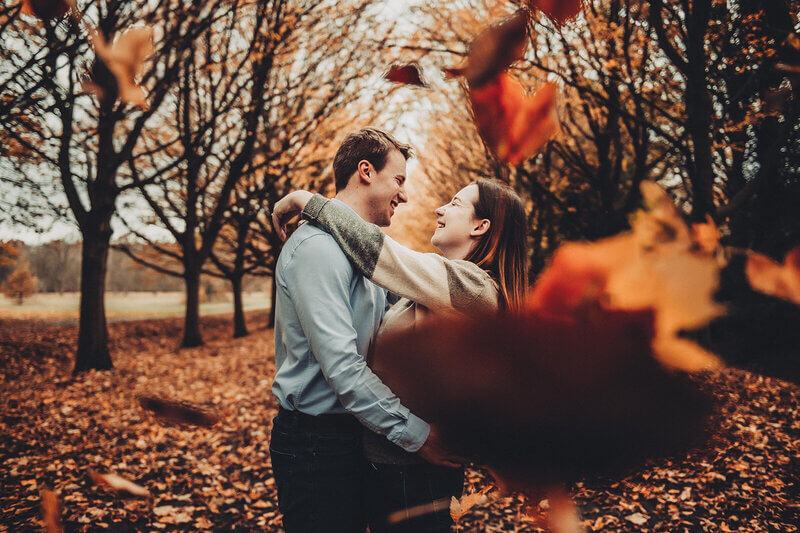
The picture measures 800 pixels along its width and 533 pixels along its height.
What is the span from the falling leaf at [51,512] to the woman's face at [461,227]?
3750 mm

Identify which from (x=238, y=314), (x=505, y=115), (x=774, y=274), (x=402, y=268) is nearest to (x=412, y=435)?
(x=402, y=268)

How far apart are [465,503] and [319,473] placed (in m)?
2.37

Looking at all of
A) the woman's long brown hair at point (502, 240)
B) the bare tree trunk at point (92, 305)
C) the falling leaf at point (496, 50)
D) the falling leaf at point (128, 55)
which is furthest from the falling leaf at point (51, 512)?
the bare tree trunk at point (92, 305)

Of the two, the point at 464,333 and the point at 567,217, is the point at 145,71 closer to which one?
the point at 464,333

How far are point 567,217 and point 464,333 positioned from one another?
8.41m

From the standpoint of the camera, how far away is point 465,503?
3375 mm

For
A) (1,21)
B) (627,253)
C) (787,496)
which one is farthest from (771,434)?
(1,21)

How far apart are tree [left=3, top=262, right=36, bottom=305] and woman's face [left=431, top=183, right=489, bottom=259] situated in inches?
1084

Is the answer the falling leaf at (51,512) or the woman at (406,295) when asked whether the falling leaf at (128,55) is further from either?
the woman at (406,295)

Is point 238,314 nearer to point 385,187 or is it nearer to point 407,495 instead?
point 385,187

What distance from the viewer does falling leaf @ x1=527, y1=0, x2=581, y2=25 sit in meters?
3.51

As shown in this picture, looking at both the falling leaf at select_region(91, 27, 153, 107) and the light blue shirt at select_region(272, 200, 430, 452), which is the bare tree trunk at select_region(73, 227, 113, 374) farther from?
the light blue shirt at select_region(272, 200, 430, 452)

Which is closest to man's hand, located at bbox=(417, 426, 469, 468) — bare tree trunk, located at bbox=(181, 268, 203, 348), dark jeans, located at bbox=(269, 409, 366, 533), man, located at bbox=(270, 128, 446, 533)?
man, located at bbox=(270, 128, 446, 533)

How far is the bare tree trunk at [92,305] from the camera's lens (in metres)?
8.23
